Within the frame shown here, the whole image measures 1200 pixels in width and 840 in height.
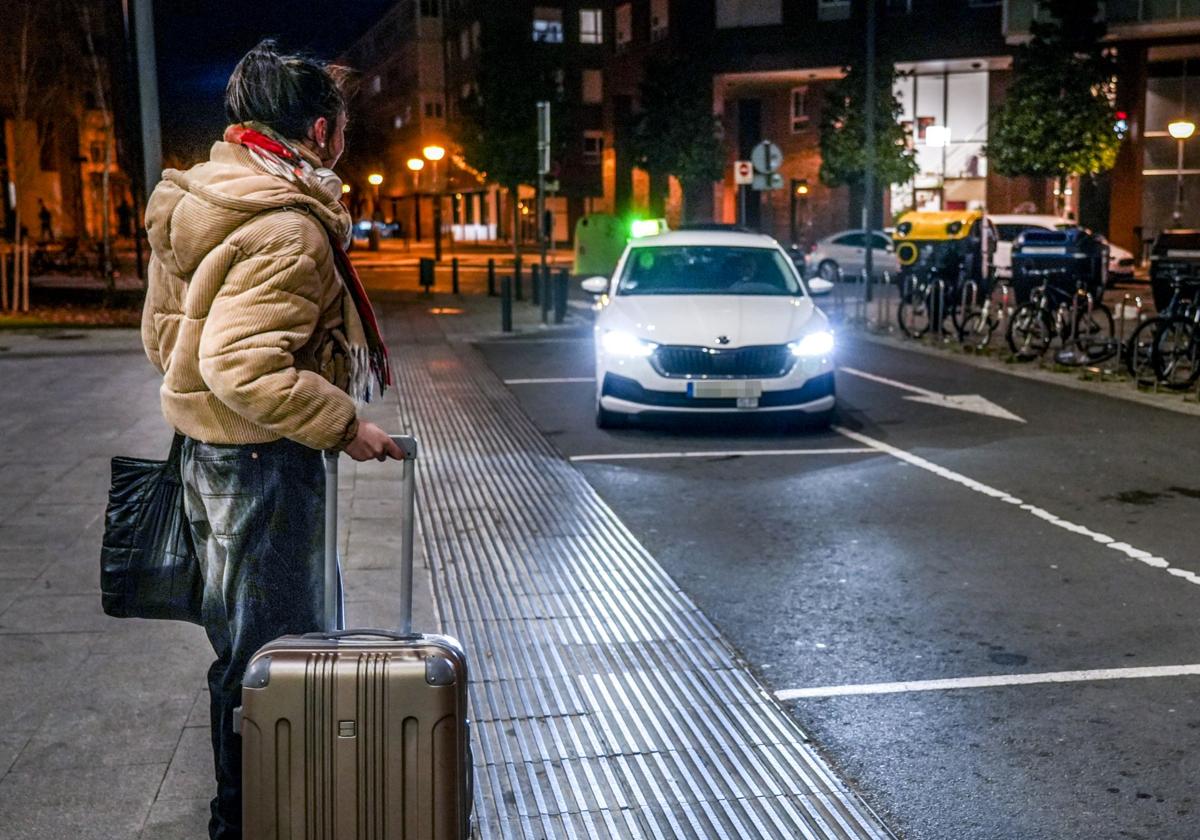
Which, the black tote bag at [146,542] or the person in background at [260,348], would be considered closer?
the person in background at [260,348]

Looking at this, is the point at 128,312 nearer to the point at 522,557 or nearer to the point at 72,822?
the point at 522,557

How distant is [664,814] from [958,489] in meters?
5.19

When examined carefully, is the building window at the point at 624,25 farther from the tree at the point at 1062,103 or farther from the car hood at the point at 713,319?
the car hood at the point at 713,319

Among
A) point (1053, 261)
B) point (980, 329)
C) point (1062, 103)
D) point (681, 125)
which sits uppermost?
point (681, 125)

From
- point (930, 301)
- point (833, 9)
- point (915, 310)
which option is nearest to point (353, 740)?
point (930, 301)

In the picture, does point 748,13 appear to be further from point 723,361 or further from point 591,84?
point 723,361

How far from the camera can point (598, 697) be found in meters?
4.70

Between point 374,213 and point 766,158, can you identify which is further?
point 374,213

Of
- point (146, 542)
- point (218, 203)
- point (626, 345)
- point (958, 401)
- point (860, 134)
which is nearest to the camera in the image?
point (218, 203)

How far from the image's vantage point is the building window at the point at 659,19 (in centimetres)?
5211

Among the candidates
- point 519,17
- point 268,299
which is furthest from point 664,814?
point 519,17

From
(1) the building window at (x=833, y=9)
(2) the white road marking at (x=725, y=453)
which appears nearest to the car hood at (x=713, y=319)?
(2) the white road marking at (x=725, y=453)

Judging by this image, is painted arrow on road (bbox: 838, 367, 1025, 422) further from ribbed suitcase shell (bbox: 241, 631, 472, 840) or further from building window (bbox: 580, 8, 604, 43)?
building window (bbox: 580, 8, 604, 43)

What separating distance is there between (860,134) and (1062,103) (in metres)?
6.22
